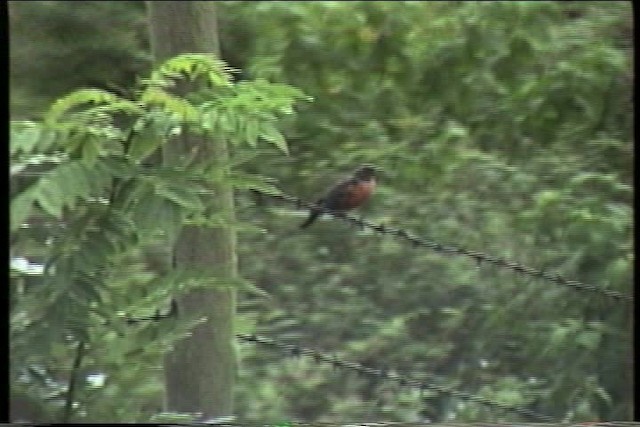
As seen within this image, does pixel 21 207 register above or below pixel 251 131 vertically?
below

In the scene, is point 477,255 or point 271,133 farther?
point 477,255

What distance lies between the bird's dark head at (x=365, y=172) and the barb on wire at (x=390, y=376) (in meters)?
0.32

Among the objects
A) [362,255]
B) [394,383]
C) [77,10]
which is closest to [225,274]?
[362,255]

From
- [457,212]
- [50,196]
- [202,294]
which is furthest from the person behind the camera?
[457,212]

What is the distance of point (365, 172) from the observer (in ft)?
4.93

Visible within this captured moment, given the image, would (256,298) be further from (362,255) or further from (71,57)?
(71,57)

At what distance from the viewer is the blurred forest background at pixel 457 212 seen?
4.92 feet

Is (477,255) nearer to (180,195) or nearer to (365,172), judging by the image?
(365,172)

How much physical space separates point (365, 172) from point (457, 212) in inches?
7.1

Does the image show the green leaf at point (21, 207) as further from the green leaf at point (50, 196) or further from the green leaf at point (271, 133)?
the green leaf at point (271, 133)

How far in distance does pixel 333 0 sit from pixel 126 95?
422 millimetres

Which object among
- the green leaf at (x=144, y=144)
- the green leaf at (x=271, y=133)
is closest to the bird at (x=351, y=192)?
the green leaf at (x=271, y=133)

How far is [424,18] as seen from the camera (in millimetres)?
1539

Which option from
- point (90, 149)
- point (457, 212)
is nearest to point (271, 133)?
point (90, 149)
